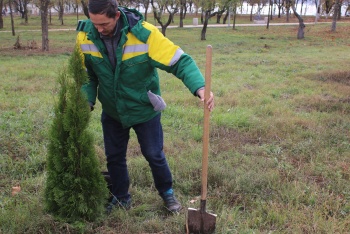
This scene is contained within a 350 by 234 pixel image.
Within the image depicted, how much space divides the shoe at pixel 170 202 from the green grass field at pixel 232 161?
0.08 metres

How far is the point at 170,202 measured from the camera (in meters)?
3.16

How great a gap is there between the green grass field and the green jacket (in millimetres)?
744

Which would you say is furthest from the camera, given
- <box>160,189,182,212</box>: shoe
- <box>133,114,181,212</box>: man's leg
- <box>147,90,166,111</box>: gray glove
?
<box>160,189,182,212</box>: shoe

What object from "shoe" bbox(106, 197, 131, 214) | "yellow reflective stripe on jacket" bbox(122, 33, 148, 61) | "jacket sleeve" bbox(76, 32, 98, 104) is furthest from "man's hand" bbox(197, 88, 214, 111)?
"shoe" bbox(106, 197, 131, 214)

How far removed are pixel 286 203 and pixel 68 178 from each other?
190 centimetres

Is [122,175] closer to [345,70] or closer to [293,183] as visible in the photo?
[293,183]

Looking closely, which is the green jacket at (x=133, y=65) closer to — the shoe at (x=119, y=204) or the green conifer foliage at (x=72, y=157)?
the green conifer foliage at (x=72, y=157)

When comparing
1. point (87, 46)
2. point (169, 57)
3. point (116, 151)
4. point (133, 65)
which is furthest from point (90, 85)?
point (169, 57)

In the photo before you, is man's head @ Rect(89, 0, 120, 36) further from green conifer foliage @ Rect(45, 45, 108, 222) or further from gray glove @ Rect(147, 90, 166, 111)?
gray glove @ Rect(147, 90, 166, 111)

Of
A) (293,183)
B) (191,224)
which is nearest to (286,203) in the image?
(293,183)

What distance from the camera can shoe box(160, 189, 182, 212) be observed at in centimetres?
314

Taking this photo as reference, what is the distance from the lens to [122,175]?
3.15 metres

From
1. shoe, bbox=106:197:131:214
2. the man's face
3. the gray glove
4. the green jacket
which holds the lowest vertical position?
shoe, bbox=106:197:131:214

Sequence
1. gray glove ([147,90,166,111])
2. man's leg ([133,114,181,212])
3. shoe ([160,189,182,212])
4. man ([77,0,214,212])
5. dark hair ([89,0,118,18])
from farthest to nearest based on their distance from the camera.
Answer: shoe ([160,189,182,212]), man's leg ([133,114,181,212]), gray glove ([147,90,166,111]), man ([77,0,214,212]), dark hair ([89,0,118,18])
